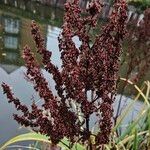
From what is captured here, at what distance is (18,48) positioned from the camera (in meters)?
12.7

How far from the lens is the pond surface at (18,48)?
6.99 meters

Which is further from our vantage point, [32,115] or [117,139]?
[117,139]

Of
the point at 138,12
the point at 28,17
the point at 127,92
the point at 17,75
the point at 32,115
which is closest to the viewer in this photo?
the point at 32,115

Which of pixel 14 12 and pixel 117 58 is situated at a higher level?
pixel 117 58

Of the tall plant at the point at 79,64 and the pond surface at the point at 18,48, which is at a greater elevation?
the tall plant at the point at 79,64

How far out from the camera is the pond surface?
6995 millimetres

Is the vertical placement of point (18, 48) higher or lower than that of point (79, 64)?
lower

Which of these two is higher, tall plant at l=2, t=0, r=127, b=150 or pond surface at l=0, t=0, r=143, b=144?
tall plant at l=2, t=0, r=127, b=150

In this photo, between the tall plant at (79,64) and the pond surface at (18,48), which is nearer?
the tall plant at (79,64)

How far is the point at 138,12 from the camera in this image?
1895 cm

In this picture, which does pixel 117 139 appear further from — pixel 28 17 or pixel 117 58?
pixel 28 17

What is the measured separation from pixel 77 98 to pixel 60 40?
A: 0.36 m

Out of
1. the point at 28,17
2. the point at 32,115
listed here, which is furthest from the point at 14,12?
the point at 32,115

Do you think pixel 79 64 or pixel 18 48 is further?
pixel 18 48
